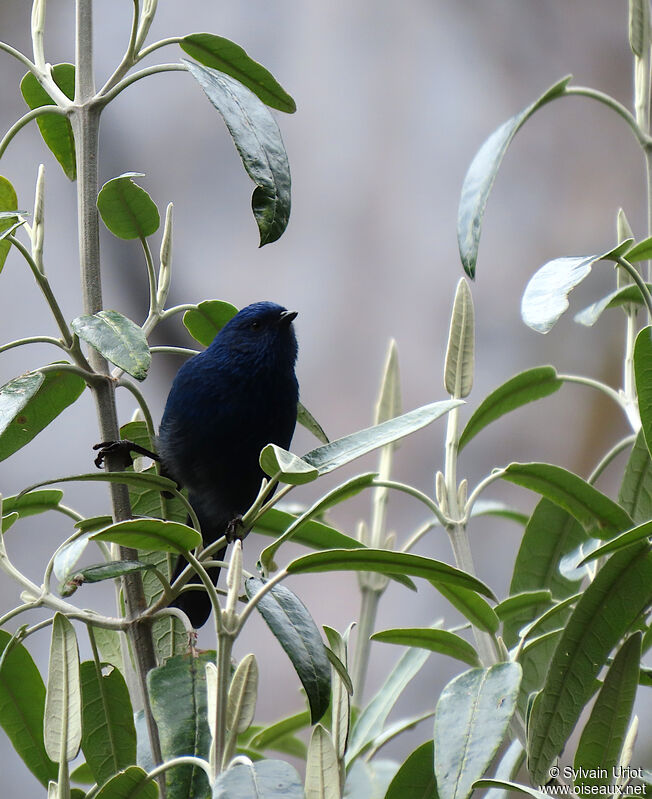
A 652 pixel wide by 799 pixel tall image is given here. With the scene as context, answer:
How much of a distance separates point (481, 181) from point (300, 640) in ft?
2.68

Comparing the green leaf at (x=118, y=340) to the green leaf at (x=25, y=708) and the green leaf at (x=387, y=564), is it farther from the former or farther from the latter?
the green leaf at (x=25, y=708)

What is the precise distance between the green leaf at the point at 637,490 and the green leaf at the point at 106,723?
830mm

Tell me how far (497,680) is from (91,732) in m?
0.57

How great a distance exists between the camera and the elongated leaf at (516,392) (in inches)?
61.4

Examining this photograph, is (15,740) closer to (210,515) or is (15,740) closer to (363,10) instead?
(210,515)

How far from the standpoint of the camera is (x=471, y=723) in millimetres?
1089

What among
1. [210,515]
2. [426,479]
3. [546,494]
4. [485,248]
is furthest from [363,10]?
[546,494]

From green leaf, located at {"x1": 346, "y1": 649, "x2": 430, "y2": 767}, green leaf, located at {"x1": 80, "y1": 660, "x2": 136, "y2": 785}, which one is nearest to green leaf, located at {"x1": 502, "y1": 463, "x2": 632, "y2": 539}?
green leaf, located at {"x1": 346, "y1": 649, "x2": 430, "y2": 767}

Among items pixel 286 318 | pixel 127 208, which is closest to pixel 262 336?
pixel 286 318

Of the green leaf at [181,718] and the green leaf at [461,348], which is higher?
the green leaf at [461,348]

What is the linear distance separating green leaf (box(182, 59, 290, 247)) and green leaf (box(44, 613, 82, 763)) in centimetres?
53

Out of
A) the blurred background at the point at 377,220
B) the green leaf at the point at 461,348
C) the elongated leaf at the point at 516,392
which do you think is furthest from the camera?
the blurred background at the point at 377,220

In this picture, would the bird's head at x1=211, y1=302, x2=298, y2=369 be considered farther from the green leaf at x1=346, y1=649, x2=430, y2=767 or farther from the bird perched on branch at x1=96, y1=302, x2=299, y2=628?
the green leaf at x1=346, y1=649, x2=430, y2=767

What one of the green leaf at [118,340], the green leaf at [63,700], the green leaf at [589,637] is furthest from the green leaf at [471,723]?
the green leaf at [118,340]
